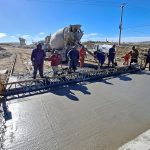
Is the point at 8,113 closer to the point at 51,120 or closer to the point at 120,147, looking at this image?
the point at 51,120

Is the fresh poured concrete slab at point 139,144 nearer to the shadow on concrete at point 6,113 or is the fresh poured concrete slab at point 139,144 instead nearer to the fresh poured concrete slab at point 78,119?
the fresh poured concrete slab at point 78,119

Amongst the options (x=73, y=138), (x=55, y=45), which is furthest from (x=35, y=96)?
(x=55, y=45)

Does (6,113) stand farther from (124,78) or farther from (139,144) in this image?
(124,78)

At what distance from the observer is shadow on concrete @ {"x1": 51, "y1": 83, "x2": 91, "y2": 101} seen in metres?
7.81

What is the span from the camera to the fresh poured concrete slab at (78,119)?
4.63 meters

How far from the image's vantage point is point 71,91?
8469 millimetres

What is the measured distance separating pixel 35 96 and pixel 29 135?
2.92 m

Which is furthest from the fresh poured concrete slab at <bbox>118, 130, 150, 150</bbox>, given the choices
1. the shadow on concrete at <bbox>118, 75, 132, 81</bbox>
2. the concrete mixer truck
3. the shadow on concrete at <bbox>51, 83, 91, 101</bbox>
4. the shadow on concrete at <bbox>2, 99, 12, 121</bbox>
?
the concrete mixer truck

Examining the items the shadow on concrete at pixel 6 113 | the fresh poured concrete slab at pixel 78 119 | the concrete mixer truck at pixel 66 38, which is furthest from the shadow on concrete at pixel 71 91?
the concrete mixer truck at pixel 66 38

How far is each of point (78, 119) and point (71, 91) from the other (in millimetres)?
2760

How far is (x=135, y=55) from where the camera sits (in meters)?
14.5

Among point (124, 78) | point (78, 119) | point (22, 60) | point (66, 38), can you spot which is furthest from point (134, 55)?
point (22, 60)

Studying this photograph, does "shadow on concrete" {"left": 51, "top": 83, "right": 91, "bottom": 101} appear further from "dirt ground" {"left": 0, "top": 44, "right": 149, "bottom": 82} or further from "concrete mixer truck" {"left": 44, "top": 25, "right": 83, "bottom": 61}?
"concrete mixer truck" {"left": 44, "top": 25, "right": 83, "bottom": 61}

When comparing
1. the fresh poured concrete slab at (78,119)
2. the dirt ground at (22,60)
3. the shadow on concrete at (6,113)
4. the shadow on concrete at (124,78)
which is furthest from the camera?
the dirt ground at (22,60)
